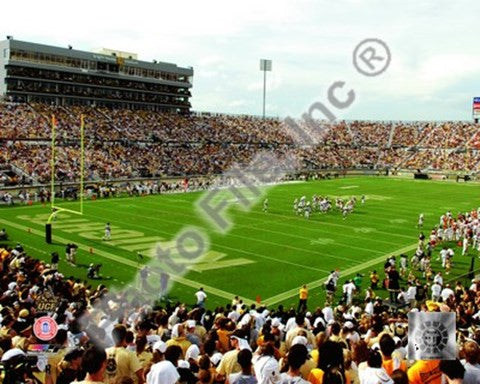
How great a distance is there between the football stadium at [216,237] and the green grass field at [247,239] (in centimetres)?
12

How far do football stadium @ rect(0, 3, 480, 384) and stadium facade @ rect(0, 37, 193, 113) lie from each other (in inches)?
6.7

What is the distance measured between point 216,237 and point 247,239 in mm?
1478

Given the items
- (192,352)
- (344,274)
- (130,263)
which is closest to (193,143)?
(130,263)

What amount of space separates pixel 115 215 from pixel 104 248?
7418 millimetres

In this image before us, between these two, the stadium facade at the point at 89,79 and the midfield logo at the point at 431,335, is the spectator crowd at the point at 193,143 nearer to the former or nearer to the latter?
the stadium facade at the point at 89,79

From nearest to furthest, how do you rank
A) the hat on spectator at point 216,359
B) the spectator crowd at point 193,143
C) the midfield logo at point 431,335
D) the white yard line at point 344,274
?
the midfield logo at point 431,335 → the hat on spectator at point 216,359 → the white yard line at point 344,274 → the spectator crowd at point 193,143

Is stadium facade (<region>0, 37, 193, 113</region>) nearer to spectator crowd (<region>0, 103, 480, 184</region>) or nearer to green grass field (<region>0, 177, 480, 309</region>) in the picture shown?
spectator crowd (<region>0, 103, 480, 184</region>)

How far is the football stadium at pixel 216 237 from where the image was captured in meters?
5.29

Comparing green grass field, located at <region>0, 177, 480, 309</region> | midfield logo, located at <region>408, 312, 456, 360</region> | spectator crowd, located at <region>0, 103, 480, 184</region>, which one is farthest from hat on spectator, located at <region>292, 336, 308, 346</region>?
spectator crowd, located at <region>0, 103, 480, 184</region>

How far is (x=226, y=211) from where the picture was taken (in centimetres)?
3036

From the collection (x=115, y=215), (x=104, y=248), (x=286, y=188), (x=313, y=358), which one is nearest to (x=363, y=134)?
(x=286, y=188)

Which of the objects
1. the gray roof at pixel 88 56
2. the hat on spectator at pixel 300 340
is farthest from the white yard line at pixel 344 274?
the gray roof at pixel 88 56

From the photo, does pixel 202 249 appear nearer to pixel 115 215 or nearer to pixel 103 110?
pixel 115 215

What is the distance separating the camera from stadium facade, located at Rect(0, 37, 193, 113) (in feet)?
161
